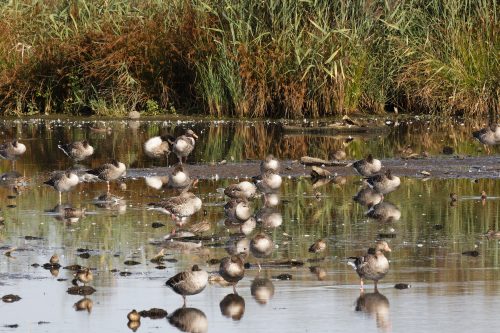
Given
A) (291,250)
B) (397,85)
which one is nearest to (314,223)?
(291,250)

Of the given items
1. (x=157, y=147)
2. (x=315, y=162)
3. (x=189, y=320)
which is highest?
(x=157, y=147)

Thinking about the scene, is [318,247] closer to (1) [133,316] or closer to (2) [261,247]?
(2) [261,247]

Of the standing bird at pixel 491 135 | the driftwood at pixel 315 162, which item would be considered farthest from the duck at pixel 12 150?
the standing bird at pixel 491 135

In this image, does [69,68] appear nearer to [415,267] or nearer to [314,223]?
[314,223]

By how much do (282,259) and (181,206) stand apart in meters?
2.90

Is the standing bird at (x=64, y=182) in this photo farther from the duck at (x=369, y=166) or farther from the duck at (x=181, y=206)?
the duck at (x=369, y=166)

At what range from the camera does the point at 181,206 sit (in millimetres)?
15188

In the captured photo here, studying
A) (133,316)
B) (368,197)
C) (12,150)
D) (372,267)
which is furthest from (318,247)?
(12,150)

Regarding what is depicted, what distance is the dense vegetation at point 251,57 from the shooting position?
27547 mm

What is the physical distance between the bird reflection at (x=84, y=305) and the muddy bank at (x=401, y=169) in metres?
8.77

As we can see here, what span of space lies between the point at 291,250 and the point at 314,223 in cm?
185

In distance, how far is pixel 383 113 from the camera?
28859mm

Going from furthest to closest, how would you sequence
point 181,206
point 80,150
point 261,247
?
1. point 80,150
2. point 181,206
3. point 261,247

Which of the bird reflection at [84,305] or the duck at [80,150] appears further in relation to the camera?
the duck at [80,150]
